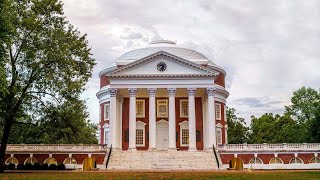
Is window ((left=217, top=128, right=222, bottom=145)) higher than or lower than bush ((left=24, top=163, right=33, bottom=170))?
higher

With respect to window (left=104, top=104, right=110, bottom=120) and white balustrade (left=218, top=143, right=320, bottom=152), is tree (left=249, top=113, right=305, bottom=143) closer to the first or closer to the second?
white balustrade (left=218, top=143, right=320, bottom=152)

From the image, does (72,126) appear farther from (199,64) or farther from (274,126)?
(274,126)

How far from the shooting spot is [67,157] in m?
47.7

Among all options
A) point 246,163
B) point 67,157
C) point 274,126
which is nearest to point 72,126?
point 67,157

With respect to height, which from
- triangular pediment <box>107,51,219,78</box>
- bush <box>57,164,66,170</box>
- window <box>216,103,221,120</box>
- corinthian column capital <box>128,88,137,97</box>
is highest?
triangular pediment <box>107,51,219,78</box>

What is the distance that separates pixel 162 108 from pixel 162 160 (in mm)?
11778

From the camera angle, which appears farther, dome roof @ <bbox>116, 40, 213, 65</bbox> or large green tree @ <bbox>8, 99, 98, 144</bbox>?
dome roof @ <bbox>116, 40, 213, 65</bbox>

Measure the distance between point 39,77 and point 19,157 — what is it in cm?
1405

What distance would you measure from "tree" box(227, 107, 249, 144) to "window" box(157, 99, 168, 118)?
28.4 m

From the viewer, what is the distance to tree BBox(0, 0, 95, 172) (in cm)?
3691

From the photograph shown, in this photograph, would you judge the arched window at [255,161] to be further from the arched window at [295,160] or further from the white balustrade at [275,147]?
the arched window at [295,160]

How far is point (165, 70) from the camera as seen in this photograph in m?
51.2

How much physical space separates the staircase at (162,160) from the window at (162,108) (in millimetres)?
8602

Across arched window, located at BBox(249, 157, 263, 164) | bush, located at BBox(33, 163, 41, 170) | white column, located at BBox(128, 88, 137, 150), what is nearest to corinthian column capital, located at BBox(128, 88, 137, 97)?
white column, located at BBox(128, 88, 137, 150)
